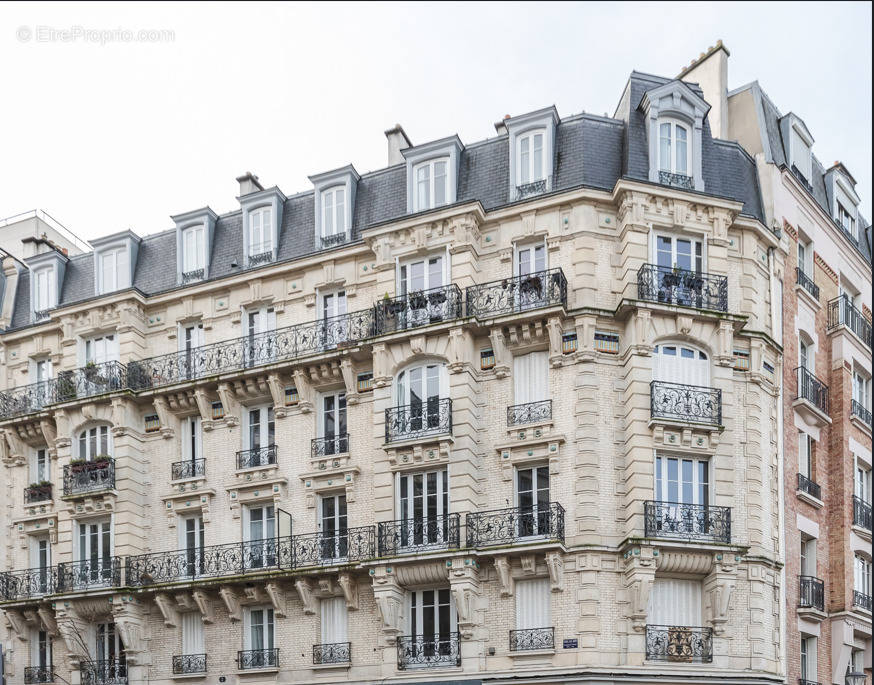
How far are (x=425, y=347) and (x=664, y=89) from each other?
7962 millimetres

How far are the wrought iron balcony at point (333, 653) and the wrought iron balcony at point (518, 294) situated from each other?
7.88 meters

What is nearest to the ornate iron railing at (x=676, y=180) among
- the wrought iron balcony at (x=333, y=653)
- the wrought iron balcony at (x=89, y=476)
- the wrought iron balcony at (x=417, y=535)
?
the wrought iron balcony at (x=417, y=535)

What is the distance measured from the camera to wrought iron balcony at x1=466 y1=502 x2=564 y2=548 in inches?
1010

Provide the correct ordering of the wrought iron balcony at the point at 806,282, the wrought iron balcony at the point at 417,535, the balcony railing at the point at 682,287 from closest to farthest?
the wrought iron balcony at the point at 417,535 → the balcony railing at the point at 682,287 → the wrought iron balcony at the point at 806,282

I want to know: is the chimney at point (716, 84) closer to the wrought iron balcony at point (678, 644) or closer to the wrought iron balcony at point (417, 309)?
the wrought iron balcony at point (417, 309)

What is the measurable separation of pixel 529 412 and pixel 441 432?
195cm

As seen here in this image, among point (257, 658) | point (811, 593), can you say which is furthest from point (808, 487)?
point (257, 658)

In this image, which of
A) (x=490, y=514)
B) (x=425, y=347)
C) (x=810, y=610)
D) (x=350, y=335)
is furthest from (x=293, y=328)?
(x=810, y=610)

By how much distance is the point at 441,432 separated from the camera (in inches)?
1055

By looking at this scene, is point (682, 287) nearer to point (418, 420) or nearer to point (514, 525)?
point (514, 525)

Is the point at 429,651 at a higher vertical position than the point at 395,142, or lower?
lower

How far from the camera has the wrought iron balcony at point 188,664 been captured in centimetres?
2892

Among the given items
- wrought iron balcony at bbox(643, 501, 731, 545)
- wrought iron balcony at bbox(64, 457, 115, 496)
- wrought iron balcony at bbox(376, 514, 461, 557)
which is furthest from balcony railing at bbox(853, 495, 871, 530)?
wrought iron balcony at bbox(64, 457, 115, 496)

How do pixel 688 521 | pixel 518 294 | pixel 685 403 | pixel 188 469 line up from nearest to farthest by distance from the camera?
pixel 688 521 → pixel 685 403 → pixel 518 294 → pixel 188 469
